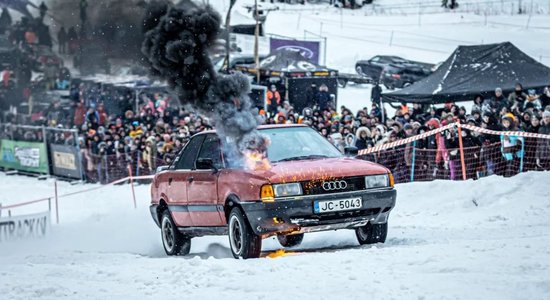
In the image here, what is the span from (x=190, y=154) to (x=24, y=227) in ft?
19.9

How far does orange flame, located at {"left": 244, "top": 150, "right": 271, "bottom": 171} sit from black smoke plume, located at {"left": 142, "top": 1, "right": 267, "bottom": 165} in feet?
0.22

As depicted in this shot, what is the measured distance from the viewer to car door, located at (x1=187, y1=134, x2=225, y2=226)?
1000 centimetres

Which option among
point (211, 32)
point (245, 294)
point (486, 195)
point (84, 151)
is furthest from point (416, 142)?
point (84, 151)

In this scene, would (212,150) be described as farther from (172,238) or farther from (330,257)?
(330,257)

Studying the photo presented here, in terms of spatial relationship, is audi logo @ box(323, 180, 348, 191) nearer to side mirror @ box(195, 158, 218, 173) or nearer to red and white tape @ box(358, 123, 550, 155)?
side mirror @ box(195, 158, 218, 173)

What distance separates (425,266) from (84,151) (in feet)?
63.7

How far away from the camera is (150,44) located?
11.5 metres

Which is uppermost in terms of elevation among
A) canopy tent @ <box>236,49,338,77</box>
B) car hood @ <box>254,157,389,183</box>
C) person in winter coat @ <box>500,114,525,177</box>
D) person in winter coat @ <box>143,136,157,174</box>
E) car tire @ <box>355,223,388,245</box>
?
car hood @ <box>254,157,389,183</box>

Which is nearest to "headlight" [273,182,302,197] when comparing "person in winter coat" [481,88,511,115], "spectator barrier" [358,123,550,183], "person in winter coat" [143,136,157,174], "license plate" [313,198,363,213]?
"license plate" [313,198,363,213]

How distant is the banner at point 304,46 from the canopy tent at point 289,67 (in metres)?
2.67

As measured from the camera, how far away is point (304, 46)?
32750mm

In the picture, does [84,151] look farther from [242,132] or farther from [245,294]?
[245,294]

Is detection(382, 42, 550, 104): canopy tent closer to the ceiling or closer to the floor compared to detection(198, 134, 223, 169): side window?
closer to the floor

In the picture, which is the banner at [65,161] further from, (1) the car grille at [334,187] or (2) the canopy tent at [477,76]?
(1) the car grille at [334,187]
